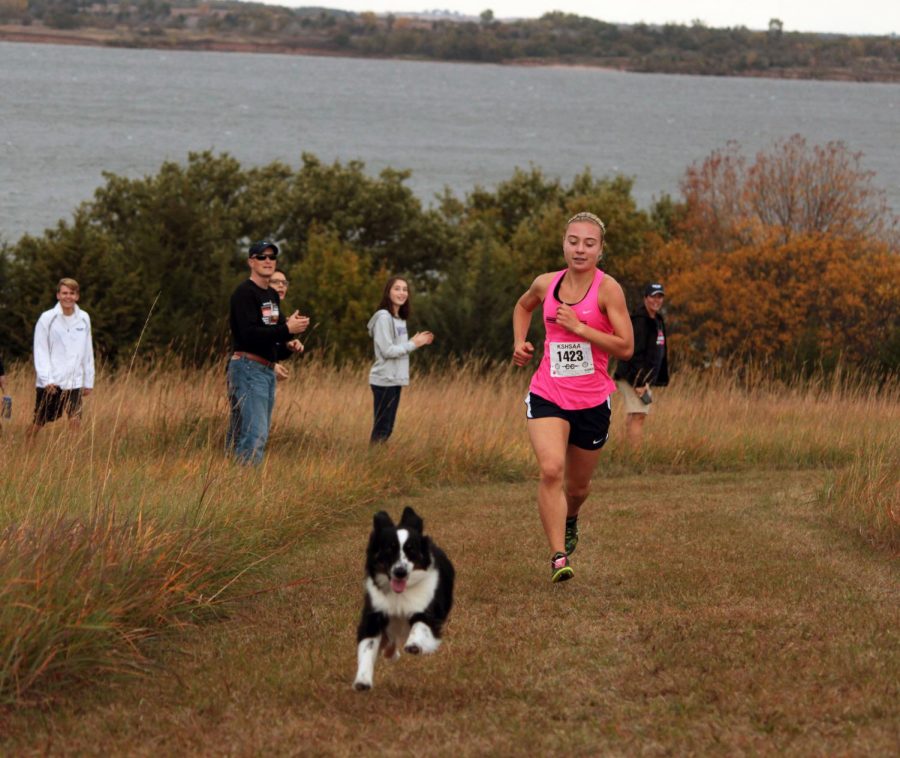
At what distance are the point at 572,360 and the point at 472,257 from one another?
4119 cm

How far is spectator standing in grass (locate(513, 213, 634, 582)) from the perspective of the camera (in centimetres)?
689

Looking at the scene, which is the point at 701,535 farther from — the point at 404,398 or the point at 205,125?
the point at 205,125

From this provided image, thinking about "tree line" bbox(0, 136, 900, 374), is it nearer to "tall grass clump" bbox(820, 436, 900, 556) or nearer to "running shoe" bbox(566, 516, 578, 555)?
"tall grass clump" bbox(820, 436, 900, 556)

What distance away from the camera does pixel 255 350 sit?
31.1ft

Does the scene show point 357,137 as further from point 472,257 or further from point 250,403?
point 250,403

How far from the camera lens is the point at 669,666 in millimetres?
5656

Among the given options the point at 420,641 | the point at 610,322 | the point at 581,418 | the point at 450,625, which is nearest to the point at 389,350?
the point at 581,418

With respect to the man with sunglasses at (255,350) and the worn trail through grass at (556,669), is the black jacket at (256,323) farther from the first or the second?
the worn trail through grass at (556,669)

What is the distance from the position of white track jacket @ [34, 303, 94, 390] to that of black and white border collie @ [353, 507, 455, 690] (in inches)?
257

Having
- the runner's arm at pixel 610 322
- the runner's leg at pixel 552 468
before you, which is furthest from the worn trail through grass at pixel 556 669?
the runner's arm at pixel 610 322

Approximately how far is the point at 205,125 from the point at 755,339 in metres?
117

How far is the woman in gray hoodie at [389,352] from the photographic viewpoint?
1134 cm

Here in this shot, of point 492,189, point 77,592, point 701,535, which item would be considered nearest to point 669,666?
point 77,592

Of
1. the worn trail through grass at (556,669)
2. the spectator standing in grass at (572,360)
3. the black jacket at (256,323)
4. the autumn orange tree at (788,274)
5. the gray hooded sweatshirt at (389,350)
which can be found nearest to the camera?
the worn trail through grass at (556,669)
